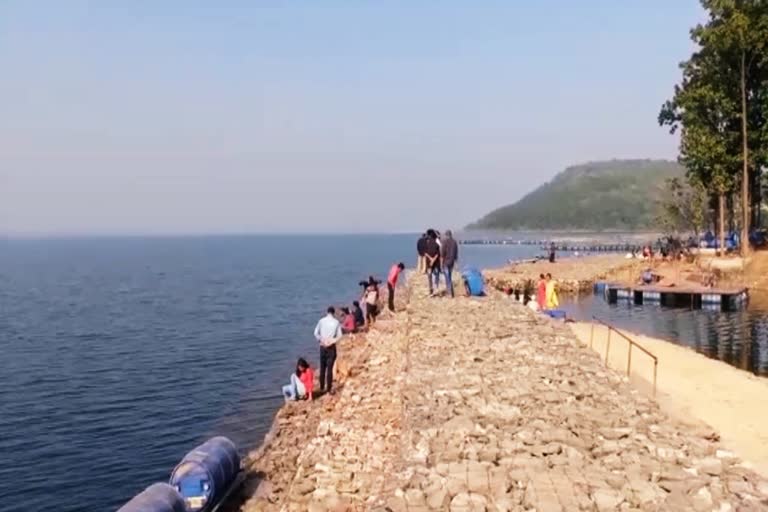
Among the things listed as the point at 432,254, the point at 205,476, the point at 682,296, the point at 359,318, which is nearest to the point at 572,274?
the point at 682,296

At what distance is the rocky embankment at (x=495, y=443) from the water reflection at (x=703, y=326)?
10.7m

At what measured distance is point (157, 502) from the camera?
10031mm

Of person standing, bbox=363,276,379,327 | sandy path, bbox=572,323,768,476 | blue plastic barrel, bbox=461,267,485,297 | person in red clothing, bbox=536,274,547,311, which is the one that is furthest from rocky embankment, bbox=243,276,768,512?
person standing, bbox=363,276,379,327

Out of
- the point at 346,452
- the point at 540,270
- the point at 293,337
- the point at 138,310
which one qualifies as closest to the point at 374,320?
the point at 293,337

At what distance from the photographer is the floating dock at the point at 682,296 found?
3906 cm

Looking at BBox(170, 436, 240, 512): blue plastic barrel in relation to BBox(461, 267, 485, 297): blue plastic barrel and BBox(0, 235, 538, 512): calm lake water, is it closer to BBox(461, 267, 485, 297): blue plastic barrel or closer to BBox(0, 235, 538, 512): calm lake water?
BBox(0, 235, 538, 512): calm lake water

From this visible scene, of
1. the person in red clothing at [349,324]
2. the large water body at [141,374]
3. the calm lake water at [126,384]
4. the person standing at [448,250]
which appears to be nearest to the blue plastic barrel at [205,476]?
the calm lake water at [126,384]

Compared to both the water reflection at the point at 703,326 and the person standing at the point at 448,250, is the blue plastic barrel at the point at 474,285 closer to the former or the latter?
the person standing at the point at 448,250

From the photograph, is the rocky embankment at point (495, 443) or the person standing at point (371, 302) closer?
the rocky embankment at point (495, 443)

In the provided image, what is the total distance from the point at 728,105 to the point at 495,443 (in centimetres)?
4553

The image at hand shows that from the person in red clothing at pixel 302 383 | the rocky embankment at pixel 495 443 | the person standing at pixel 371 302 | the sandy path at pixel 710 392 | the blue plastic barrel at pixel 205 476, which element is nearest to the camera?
the rocky embankment at pixel 495 443

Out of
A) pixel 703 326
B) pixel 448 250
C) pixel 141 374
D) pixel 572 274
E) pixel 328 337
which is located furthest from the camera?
pixel 572 274

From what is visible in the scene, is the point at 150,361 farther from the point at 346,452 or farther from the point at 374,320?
the point at 346,452

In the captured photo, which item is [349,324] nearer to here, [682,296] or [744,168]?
[682,296]
